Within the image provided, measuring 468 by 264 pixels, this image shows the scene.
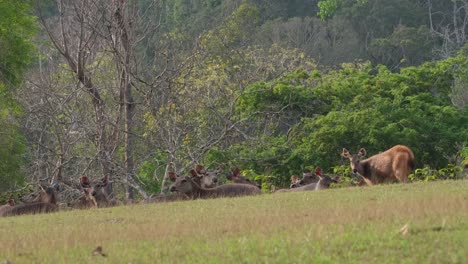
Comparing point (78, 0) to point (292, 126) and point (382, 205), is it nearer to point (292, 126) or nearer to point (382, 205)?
point (292, 126)

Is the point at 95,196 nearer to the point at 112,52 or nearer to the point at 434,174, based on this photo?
the point at 434,174

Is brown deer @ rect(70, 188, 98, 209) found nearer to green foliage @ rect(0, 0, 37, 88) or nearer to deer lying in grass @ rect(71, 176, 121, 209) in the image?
deer lying in grass @ rect(71, 176, 121, 209)

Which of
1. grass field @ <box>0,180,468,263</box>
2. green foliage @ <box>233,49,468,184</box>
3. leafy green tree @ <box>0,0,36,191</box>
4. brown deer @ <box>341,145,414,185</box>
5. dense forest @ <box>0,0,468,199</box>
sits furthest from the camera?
leafy green tree @ <box>0,0,36,191</box>

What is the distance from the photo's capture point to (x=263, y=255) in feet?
28.9

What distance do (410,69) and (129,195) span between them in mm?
8656

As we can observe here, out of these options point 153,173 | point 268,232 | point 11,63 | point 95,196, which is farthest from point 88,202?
point 11,63

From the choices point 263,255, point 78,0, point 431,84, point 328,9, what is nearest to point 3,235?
point 263,255

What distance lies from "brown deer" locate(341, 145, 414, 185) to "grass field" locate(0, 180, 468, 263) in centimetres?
313

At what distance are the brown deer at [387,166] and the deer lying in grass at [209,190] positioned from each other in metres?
2.27

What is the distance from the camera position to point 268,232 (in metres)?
10.5

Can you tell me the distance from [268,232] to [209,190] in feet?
26.5

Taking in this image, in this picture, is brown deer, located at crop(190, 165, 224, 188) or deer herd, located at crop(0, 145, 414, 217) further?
brown deer, located at crop(190, 165, 224, 188)

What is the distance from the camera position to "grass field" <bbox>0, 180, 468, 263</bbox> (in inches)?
345

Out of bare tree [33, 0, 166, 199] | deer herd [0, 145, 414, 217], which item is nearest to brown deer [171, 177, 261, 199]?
deer herd [0, 145, 414, 217]
